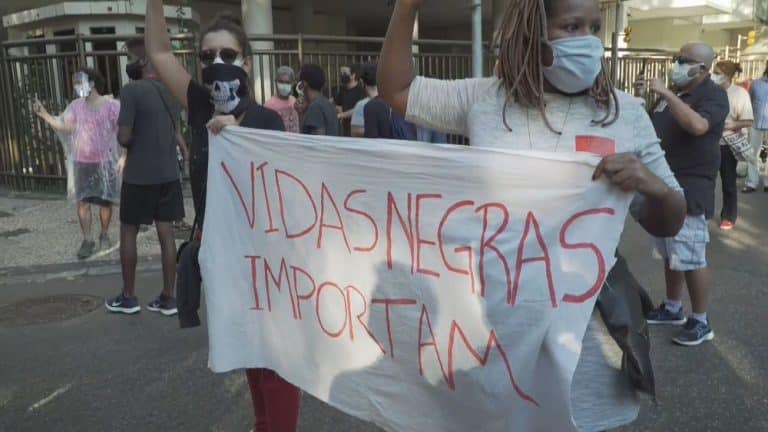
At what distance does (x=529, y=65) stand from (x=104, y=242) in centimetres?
632

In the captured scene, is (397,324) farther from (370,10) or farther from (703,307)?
(370,10)

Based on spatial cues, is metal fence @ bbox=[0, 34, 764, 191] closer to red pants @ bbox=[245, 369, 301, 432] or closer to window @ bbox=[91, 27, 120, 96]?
window @ bbox=[91, 27, 120, 96]

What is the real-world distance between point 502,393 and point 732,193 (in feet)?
22.9

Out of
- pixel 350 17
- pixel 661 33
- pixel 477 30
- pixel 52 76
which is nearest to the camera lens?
pixel 477 30

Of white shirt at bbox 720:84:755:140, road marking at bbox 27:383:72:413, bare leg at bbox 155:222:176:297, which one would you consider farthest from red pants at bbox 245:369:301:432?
white shirt at bbox 720:84:755:140

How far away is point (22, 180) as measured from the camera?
10617 mm

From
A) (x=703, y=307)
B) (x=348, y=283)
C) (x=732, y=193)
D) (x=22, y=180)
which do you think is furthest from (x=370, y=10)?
(x=348, y=283)

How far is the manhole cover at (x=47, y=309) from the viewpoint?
5.15 m

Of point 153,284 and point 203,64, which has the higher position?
point 203,64

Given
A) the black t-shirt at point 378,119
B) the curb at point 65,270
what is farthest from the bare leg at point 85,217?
the black t-shirt at point 378,119

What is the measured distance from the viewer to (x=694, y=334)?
172 inches

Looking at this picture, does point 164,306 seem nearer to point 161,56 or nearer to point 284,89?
point 161,56

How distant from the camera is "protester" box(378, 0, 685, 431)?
6.01 feet

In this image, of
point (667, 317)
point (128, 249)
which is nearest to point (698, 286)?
point (667, 317)
